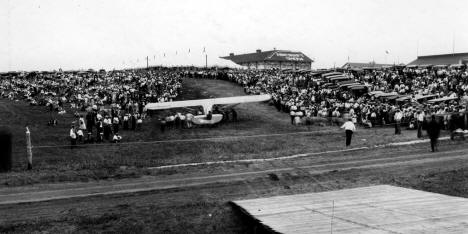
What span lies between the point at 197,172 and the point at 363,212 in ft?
30.5

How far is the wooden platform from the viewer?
9.58 meters

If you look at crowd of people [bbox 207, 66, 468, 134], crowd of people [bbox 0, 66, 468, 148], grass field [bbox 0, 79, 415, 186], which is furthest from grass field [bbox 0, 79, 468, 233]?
crowd of people [bbox 207, 66, 468, 134]

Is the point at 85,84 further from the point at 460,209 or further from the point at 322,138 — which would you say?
the point at 460,209

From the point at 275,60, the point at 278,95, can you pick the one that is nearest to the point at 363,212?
the point at 278,95

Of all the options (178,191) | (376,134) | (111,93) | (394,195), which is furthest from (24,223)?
(111,93)

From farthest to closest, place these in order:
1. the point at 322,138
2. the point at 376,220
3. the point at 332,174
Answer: the point at 322,138
the point at 332,174
the point at 376,220

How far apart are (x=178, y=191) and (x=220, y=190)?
54.1 inches

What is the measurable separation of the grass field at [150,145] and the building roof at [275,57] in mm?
66267

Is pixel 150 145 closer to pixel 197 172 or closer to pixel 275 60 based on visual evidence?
pixel 197 172

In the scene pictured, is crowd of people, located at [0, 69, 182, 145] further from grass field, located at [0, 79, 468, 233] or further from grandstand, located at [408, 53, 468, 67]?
grandstand, located at [408, 53, 468, 67]

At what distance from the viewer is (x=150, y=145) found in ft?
93.5

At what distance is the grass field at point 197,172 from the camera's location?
12867mm

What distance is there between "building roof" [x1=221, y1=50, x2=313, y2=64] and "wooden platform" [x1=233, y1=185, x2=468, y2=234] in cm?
9462

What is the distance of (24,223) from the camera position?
41.0 ft
